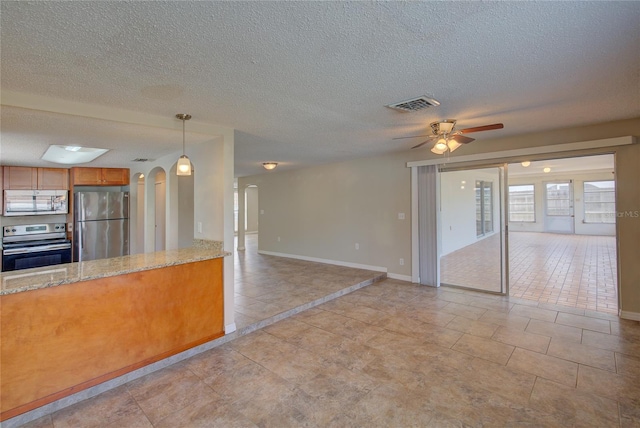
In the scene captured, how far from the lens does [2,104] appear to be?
2.18m

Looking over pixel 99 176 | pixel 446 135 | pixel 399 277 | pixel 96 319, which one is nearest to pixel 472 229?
pixel 399 277

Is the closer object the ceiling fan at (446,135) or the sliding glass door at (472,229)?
the ceiling fan at (446,135)

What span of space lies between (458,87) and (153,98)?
2490mm

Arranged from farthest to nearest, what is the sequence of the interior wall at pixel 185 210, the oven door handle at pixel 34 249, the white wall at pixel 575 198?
the white wall at pixel 575 198 → the interior wall at pixel 185 210 → the oven door handle at pixel 34 249

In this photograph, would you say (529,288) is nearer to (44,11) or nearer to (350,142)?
(350,142)

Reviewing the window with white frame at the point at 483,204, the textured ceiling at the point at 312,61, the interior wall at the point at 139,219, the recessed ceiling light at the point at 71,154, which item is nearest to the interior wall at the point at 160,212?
the interior wall at the point at 139,219

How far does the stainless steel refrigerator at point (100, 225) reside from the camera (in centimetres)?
516

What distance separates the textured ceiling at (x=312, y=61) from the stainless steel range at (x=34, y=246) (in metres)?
2.35

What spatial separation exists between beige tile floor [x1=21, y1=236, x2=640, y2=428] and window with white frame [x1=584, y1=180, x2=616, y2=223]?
31.1 ft

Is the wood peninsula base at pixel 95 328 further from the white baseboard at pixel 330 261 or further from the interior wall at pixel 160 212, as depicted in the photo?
the white baseboard at pixel 330 261

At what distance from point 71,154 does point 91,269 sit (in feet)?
8.87

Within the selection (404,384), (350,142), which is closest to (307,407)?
(404,384)

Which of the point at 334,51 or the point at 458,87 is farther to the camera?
the point at 458,87

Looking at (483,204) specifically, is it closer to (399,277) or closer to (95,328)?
(399,277)
